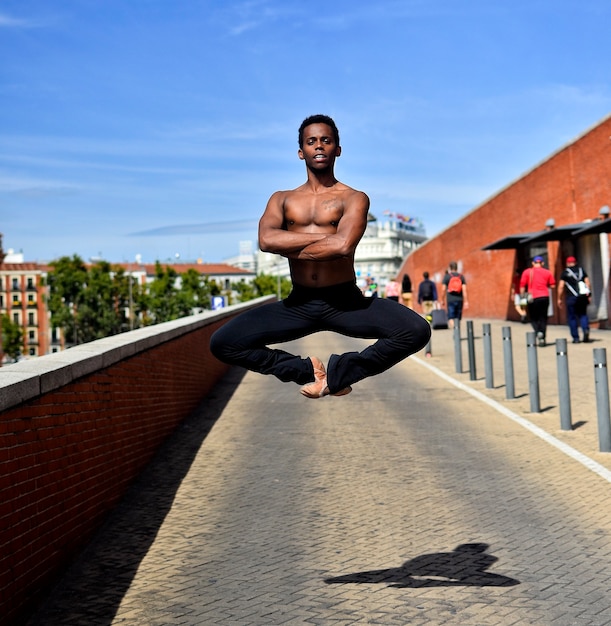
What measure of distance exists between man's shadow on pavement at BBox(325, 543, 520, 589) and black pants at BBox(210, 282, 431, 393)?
1872mm

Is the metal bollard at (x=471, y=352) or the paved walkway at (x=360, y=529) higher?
the metal bollard at (x=471, y=352)

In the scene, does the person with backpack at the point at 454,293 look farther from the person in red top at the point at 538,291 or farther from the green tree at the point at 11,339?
the green tree at the point at 11,339

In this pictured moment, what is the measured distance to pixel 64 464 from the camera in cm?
724

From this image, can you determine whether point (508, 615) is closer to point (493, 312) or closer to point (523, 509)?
point (523, 509)

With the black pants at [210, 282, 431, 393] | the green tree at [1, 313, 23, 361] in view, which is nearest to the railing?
the black pants at [210, 282, 431, 393]

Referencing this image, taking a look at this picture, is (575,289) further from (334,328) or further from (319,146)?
(319,146)

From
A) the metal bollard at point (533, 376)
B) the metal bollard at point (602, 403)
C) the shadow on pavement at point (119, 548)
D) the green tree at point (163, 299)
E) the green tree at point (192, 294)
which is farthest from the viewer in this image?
the green tree at point (192, 294)

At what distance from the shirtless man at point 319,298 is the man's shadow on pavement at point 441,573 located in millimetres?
1851

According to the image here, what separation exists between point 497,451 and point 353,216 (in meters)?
7.31

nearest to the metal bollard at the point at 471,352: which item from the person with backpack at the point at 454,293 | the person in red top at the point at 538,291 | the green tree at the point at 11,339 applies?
the person in red top at the point at 538,291

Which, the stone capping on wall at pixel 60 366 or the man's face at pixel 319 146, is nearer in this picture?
the man's face at pixel 319 146

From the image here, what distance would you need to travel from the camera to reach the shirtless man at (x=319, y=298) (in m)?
4.86

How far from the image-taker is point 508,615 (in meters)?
5.81

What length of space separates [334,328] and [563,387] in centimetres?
833
